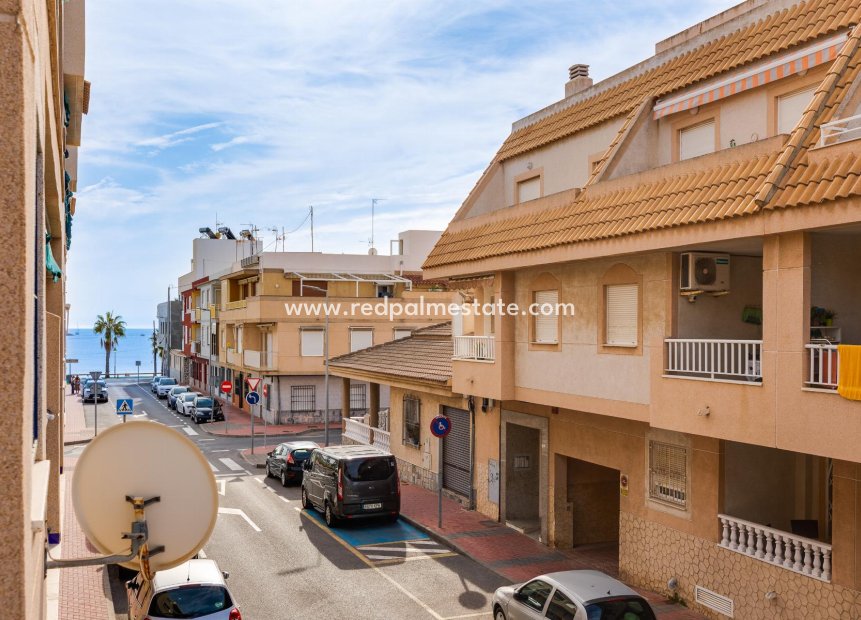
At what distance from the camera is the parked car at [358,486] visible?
19.4m

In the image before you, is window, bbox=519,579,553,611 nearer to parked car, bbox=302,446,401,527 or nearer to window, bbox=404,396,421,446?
parked car, bbox=302,446,401,527

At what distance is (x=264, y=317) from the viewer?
137ft

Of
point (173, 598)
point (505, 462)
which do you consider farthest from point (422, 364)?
point (173, 598)

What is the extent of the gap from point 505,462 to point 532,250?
652 centimetres

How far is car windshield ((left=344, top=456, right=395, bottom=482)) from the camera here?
64.1 ft

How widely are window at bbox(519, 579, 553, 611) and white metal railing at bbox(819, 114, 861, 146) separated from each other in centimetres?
756

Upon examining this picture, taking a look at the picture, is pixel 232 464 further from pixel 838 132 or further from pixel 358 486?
pixel 838 132

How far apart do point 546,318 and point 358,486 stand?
6866mm

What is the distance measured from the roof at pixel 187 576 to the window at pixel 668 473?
8.17m

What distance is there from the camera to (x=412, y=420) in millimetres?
25062

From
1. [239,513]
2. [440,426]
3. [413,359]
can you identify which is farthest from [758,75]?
[239,513]

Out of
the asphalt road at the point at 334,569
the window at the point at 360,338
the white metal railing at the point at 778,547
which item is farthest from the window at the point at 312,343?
the white metal railing at the point at 778,547

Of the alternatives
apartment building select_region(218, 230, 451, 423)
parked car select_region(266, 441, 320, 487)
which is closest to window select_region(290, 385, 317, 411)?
apartment building select_region(218, 230, 451, 423)

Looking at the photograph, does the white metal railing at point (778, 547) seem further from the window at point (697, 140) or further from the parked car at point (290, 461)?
the parked car at point (290, 461)
